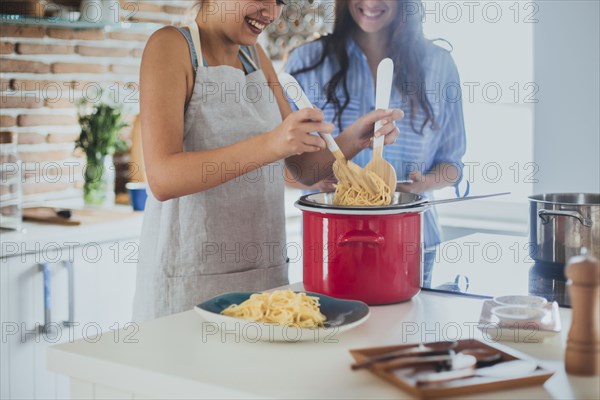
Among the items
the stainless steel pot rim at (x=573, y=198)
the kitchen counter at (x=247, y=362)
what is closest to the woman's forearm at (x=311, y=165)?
the stainless steel pot rim at (x=573, y=198)

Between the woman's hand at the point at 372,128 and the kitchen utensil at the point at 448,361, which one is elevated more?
the woman's hand at the point at 372,128

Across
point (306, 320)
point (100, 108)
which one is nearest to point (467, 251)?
point (306, 320)

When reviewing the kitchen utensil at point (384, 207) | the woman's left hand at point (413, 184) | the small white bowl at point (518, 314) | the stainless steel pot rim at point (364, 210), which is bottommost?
the small white bowl at point (518, 314)

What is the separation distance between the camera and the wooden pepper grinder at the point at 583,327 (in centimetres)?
105

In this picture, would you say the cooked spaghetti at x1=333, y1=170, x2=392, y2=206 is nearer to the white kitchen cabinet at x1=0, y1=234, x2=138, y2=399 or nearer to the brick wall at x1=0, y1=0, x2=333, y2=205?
the white kitchen cabinet at x1=0, y1=234, x2=138, y2=399

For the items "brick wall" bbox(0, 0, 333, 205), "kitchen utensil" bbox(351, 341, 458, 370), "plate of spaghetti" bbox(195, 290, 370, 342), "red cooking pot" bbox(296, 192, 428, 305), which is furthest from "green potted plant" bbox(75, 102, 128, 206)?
"kitchen utensil" bbox(351, 341, 458, 370)

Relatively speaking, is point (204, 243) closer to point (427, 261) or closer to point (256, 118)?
point (256, 118)

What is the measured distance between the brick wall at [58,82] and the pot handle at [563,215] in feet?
6.14

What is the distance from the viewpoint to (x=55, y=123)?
3070 mm

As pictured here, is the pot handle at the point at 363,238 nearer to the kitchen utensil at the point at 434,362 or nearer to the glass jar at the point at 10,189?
the kitchen utensil at the point at 434,362

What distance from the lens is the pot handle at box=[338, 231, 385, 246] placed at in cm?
142

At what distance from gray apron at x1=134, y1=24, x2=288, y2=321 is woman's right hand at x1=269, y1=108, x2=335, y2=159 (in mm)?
317

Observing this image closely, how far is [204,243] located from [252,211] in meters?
0.13

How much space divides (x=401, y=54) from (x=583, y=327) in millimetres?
1683
